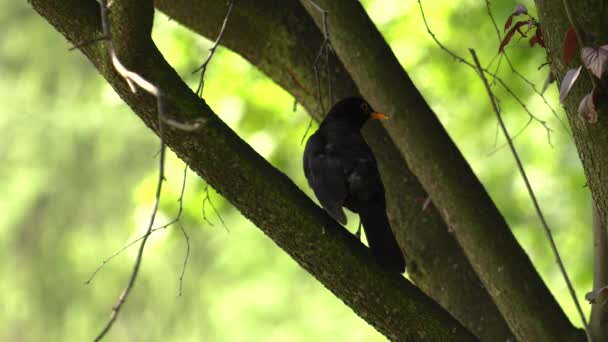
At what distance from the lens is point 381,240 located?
371cm

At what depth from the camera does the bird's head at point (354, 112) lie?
4.32 meters

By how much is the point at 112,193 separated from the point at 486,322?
8.38m

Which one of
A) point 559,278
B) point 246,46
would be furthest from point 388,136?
point 559,278

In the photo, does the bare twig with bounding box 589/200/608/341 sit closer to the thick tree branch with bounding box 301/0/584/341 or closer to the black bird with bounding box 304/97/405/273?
the thick tree branch with bounding box 301/0/584/341

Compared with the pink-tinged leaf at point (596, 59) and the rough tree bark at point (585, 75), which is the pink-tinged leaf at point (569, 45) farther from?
the pink-tinged leaf at point (596, 59)

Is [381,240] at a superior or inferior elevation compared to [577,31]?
superior

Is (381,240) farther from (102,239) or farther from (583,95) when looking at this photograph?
(102,239)

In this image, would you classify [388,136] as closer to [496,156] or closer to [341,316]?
[496,156]

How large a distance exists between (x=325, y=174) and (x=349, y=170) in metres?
0.10

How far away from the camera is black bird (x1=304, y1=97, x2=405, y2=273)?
389 centimetres

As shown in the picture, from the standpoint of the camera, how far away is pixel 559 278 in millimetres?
6539

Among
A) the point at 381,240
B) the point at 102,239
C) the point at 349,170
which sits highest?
the point at 102,239

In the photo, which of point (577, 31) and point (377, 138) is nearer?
point (577, 31)

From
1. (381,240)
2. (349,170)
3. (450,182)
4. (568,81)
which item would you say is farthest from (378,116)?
(568,81)
